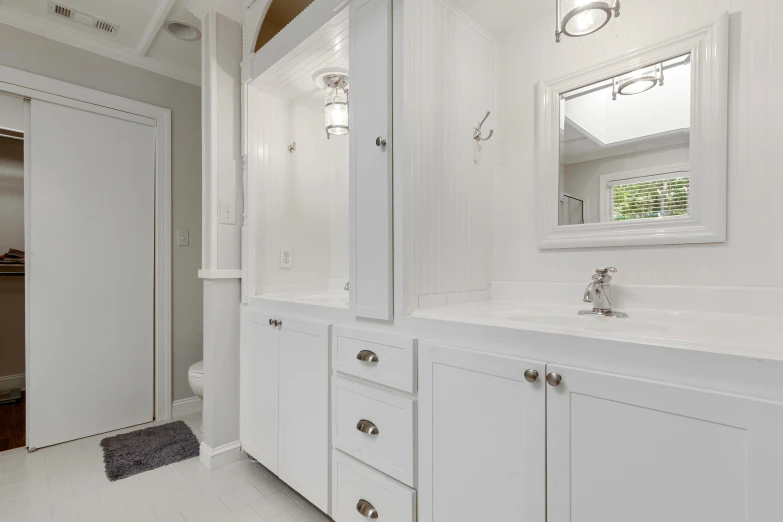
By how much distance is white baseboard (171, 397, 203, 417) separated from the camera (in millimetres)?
2629

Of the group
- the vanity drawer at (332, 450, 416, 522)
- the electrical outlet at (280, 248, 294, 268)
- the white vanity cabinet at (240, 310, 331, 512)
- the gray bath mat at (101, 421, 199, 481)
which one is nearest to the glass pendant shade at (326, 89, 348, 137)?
the electrical outlet at (280, 248, 294, 268)

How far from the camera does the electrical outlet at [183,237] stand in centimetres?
267

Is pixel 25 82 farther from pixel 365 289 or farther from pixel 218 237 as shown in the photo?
pixel 365 289

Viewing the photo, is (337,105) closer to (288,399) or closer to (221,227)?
(221,227)

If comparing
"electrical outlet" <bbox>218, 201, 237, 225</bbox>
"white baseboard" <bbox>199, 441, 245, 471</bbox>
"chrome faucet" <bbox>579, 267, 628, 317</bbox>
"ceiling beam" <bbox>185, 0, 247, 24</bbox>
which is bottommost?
"white baseboard" <bbox>199, 441, 245, 471</bbox>

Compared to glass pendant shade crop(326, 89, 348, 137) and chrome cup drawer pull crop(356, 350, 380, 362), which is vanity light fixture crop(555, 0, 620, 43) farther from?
chrome cup drawer pull crop(356, 350, 380, 362)

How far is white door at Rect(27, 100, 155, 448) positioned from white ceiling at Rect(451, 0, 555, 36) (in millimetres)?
2174

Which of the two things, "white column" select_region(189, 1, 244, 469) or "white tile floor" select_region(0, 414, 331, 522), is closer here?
"white tile floor" select_region(0, 414, 331, 522)

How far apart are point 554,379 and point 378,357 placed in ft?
1.85

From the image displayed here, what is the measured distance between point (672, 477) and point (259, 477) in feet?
5.75

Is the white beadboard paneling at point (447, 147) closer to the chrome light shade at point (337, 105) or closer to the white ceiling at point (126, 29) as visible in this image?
the chrome light shade at point (337, 105)

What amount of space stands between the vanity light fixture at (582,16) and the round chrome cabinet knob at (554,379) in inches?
36.2

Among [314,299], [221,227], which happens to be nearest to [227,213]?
[221,227]

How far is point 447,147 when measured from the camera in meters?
1.37
